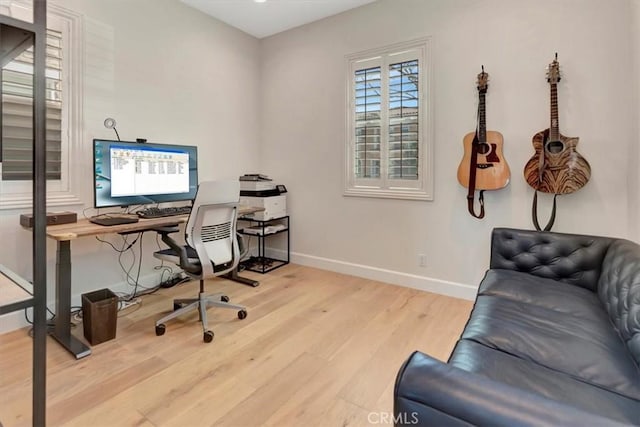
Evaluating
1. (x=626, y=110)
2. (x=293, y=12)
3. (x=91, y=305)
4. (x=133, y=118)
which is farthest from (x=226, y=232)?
(x=626, y=110)

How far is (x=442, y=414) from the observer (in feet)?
2.39

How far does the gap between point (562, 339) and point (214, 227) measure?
6.85 feet

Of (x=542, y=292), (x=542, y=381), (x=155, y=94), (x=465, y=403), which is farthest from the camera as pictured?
(x=155, y=94)

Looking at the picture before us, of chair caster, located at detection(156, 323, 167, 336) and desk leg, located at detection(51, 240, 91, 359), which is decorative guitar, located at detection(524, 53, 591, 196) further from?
desk leg, located at detection(51, 240, 91, 359)

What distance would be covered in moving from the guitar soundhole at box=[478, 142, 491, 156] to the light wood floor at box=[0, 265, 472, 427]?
129cm

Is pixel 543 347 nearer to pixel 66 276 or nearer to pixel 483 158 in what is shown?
pixel 483 158

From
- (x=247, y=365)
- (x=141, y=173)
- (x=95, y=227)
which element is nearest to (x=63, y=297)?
(x=95, y=227)

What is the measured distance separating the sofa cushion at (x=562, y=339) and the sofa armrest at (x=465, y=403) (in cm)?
74

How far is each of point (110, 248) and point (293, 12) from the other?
115 inches

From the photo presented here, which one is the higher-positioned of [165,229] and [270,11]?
[270,11]

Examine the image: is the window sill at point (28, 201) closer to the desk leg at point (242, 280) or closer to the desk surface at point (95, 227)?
the desk surface at point (95, 227)

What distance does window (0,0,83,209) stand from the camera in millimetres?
2283

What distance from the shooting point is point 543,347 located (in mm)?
1378

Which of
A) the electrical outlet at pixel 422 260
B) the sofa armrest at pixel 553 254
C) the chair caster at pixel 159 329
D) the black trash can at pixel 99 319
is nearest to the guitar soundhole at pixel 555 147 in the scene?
the sofa armrest at pixel 553 254
